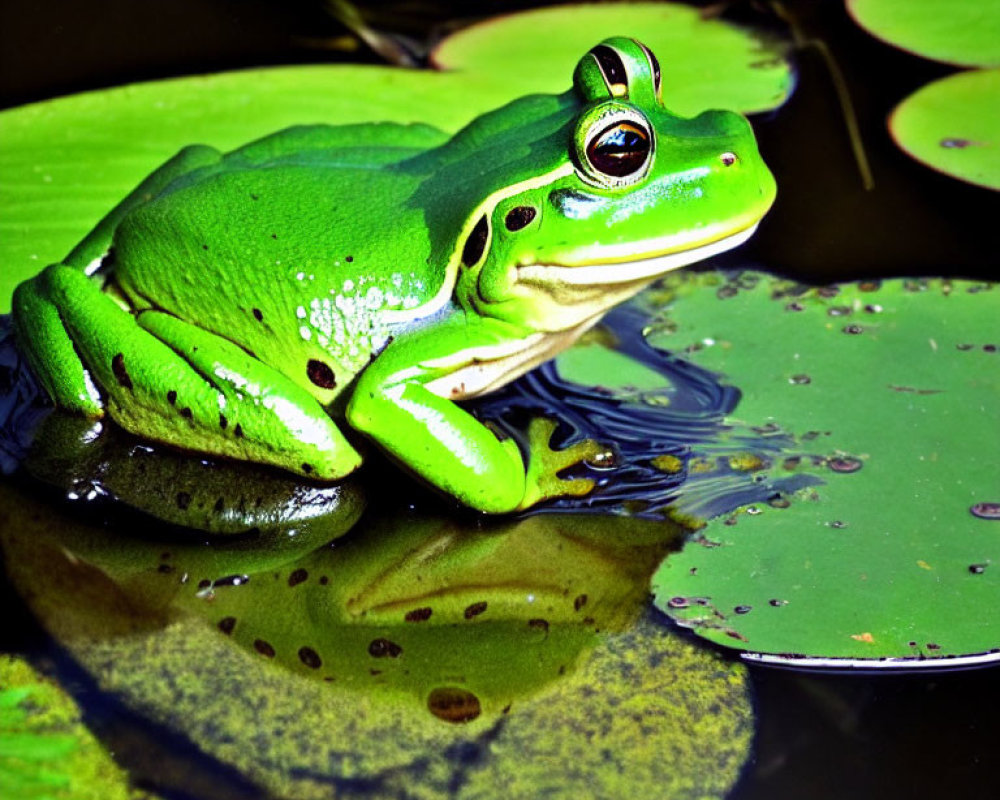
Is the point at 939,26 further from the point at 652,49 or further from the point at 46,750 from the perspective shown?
the point at 46,750

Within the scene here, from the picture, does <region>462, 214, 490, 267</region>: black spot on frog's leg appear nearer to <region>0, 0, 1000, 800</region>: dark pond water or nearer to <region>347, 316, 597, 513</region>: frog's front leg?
<region>347, 316, 597, 513</region>: frog's front leg

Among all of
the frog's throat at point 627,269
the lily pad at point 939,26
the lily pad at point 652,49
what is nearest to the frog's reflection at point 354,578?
the frog's throat at point 627,269

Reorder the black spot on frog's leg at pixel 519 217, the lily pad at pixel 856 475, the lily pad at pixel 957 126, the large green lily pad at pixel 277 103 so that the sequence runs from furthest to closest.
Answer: the lily pad at pixel 957 126 < the large green lily pad at pixel 277 103 < the black spot on frog's leg at pixel 519 217 < the lily pad at pixel 856 475

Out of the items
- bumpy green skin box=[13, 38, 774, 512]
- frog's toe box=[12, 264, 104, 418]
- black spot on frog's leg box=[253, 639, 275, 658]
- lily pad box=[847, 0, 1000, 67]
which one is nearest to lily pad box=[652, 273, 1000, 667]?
bumpy green skin box=[13, 38, 774, 512]

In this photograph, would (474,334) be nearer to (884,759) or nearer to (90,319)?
(90,319)

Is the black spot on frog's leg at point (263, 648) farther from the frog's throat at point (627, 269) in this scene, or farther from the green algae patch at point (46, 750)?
the frog's throat at point (627, 269)

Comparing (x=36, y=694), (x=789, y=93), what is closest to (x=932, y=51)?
(x=789, y=93)
